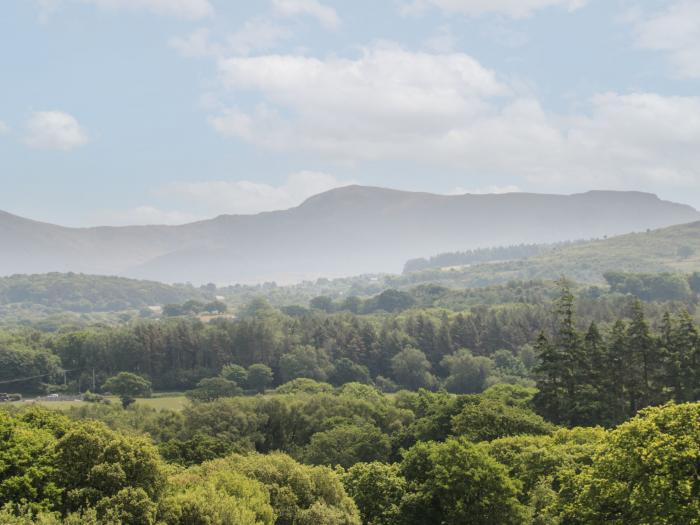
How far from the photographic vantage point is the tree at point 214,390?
363 feet

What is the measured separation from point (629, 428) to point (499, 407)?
2853 centimetres

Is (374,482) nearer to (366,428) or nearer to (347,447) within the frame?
(347,447)

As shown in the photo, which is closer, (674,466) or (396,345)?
(674,466)

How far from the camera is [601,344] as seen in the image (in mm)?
68812

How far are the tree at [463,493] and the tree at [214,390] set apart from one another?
77.1m

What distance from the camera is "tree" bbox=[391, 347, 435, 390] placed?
433 feet

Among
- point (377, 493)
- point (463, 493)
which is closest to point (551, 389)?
point (377, 493)

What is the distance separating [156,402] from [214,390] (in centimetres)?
969

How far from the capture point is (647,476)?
2797cm

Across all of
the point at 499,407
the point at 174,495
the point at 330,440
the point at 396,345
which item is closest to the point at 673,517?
the point at 174,495

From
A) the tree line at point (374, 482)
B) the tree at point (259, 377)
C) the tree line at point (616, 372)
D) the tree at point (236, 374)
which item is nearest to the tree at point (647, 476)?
the tree line at point (374, 482)

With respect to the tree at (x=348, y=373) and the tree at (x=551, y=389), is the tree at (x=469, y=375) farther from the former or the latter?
the tree at (x=551, y=389)

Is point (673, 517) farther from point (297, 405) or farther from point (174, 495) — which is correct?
point (297, 405)

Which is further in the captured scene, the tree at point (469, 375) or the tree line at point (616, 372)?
the tree at point (469, 375)
